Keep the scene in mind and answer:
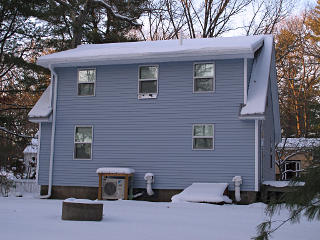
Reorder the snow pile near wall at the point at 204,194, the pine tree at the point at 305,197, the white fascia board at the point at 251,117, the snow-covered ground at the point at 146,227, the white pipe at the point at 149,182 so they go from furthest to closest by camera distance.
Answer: the white pipe at the point at 149,182
the white fascia board at the point at 251,117
the snow pile near wall at the point at 204,194
the snow-covered ground at the point at 146,227
the pine tree at the point at 305,197

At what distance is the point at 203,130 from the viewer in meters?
14.5

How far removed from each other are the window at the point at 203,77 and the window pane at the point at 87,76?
3.90 meters

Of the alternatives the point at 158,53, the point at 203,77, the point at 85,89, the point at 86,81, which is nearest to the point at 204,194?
the point at 203,77

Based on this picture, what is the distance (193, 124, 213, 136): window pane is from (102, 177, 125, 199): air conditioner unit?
9.80 ft

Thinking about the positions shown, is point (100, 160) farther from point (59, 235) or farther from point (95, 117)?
point (59, 235)

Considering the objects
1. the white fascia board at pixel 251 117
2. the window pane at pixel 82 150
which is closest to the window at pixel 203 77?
the white fascia board at pixel 251 117

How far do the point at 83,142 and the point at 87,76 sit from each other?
2509 mm

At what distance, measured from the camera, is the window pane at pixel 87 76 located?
52.9 ft

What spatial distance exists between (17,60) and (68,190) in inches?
250

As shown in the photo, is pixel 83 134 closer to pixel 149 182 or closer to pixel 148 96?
pixel 148 96

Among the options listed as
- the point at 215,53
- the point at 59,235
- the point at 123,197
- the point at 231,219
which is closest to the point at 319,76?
the point at 215,53

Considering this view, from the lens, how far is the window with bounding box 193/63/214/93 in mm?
14683

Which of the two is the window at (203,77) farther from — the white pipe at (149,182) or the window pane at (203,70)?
the white pipe at (149,182)

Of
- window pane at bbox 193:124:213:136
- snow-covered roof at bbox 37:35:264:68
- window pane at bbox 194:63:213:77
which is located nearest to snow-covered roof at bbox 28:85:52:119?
snow-covered roof at bbox 37:35:264:68
